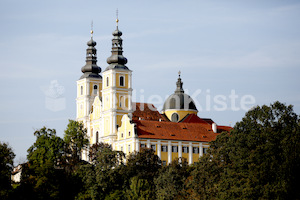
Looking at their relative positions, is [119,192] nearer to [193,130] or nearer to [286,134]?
[286,134]

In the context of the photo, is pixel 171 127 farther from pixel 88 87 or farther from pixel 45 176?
pixel 45 176

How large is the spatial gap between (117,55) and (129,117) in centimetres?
1128

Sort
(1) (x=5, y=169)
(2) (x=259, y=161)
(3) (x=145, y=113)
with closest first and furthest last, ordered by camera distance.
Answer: (2) (x=259, y=161), (1) (x=5, y=169), (3) (x=145, y=113)

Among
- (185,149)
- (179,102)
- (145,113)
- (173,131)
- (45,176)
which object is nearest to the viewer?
(45,176)

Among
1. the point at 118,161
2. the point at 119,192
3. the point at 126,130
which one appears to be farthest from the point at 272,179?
the point at 126,130

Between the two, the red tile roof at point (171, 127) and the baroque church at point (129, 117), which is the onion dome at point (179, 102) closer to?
the baroque church at point (129, 117)

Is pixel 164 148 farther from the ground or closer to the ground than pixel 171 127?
closer to the ground

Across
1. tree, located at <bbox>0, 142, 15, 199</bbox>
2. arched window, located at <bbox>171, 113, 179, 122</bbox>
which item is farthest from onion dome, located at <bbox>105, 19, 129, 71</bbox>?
tree, located at <bbox>0, 142, 15, 199</bbox>

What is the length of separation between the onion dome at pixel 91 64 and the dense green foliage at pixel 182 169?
18239 mm

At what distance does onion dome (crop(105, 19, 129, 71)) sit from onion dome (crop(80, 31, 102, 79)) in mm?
8836

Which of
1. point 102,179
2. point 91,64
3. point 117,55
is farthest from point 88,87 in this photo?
point 102,179

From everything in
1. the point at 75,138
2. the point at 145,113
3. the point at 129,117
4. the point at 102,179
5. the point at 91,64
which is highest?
the point at 91,64

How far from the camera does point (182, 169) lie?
285 feet

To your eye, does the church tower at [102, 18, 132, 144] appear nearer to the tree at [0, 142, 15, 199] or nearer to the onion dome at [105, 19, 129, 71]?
the onion dome at [105, 19, 129, 71]
